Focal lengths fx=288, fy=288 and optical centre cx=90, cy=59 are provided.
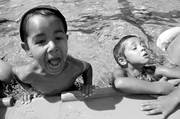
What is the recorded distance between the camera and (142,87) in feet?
6.63

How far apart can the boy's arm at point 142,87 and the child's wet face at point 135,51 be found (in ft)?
1.20

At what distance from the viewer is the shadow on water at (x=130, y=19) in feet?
13.9

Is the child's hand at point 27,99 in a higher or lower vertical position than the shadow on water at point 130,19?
lower

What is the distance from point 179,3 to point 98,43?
7.18ft

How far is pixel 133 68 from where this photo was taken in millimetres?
2549

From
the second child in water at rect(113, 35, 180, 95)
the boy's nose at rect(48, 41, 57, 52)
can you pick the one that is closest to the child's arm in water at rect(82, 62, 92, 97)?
the second child in water at rect(113, 35, 180, 95)

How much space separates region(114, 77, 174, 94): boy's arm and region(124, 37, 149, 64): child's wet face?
1.20 ft

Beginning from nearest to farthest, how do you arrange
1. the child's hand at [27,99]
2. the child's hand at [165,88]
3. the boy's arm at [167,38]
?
the child's hand at [165,88]
the child's hand at [27,99]
the boy's arm at [167,38]

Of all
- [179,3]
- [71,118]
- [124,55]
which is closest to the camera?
[71,118]

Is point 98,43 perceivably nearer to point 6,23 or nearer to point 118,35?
point 118,35

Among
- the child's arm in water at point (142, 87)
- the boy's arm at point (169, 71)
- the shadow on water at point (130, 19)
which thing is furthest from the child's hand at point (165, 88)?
the shadow on water at point (130, 19)

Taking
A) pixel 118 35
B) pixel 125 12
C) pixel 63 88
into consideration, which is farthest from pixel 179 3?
pixel 63 88

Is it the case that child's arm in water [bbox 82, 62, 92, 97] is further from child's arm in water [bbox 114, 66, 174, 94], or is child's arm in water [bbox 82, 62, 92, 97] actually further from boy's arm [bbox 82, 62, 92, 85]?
child's arm in water [bbox 114, 66, 174, 94]

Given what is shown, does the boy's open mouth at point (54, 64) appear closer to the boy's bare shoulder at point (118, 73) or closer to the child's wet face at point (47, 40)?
the child's wet face at point (47, 40)
